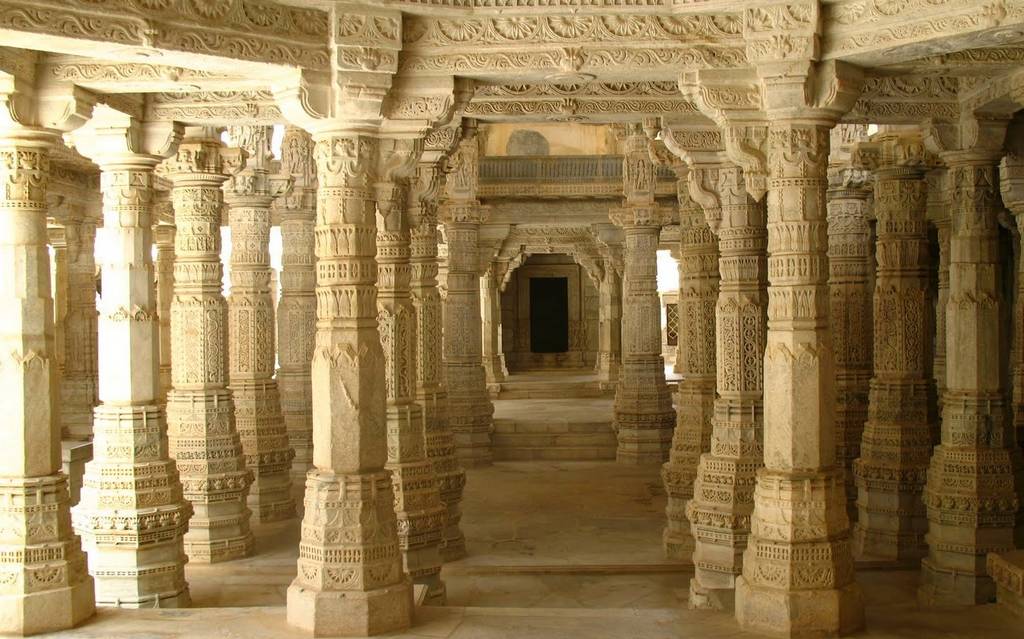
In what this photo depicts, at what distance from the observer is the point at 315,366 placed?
6.22 m

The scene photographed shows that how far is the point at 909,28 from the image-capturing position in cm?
562

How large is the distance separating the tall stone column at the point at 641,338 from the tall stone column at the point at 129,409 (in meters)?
7.90

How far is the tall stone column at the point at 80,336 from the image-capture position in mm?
16016

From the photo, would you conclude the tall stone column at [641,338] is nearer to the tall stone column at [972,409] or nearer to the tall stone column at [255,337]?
the tall stone column at [255,337]

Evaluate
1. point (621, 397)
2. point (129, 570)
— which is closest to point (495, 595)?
point (129, 570)

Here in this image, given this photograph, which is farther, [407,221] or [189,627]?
[407,221]

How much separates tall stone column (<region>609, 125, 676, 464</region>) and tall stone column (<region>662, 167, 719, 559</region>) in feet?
15.3

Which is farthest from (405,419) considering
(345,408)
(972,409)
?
(972,409)

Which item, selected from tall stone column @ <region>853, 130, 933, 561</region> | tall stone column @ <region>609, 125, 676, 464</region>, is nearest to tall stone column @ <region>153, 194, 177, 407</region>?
tall stone column @ <region>609, 125, 676, 464</region>

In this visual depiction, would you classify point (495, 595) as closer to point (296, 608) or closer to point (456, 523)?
point (456, 523)

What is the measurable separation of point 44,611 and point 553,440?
35.8 ft

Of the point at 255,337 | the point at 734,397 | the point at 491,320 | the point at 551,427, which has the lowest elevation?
the point at 551,427

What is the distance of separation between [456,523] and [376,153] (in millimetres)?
4463

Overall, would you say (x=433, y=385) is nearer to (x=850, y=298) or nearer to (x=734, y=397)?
(x=734, y=397)
